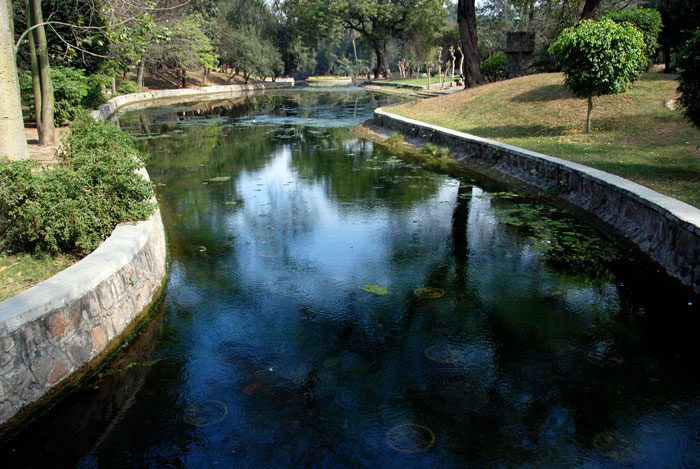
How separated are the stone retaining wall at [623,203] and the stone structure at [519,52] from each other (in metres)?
11.9

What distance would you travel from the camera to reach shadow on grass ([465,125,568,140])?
1464 centimetres

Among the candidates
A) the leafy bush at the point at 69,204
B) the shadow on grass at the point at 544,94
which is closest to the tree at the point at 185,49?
the shadow on grass at the point at 544,94

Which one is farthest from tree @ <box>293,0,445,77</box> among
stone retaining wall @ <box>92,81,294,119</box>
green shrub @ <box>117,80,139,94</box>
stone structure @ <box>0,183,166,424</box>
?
→ stone structure @ <box>0,183,166,424</box>

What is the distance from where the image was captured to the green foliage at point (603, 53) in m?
12.3

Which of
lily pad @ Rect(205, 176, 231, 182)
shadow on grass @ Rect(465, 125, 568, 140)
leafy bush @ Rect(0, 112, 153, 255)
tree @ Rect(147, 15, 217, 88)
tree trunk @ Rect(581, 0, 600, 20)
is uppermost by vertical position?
tree @ Rect(147, 15, 217, 88)

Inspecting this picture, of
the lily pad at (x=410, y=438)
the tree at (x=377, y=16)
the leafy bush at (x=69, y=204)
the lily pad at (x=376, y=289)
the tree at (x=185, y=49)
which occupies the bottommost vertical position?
the lily pad at (x=410, y=438)

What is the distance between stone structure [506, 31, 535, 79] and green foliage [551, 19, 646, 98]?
11088mm

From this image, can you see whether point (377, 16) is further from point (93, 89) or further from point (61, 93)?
point (61, 93)

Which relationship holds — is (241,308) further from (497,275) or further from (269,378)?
(497,275)

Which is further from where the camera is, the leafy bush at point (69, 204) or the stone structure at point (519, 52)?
the stone structure at point (519, 52)

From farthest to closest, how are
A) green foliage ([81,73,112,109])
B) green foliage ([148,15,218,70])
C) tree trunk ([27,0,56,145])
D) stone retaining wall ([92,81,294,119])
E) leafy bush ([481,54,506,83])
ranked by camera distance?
green foliage ([148,15,218,70]) < stone retaining wall ([92,81,294,119]) < leafy bush ([481,54,506,83]) < green foliage ([81,73,112,109]) < tree trunk ([27,0,56,145])

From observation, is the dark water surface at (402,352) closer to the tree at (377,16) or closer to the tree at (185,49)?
the tree at (185,49)

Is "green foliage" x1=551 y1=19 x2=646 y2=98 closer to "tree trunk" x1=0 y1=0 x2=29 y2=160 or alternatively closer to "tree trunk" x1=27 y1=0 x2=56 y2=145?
"tree trunk" x1=0 y1=0 x2=29 y2=160

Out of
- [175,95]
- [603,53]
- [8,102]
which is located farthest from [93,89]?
[175,95]
